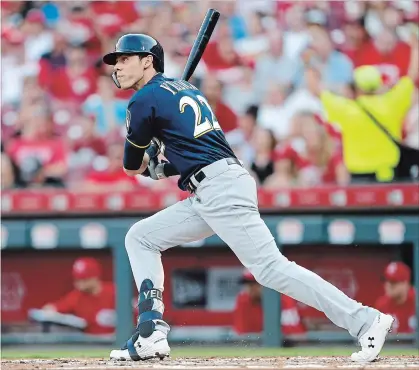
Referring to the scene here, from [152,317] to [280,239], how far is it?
315 centimetres

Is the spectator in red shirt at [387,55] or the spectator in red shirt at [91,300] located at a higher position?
the spectator in red shirt at [387,55]

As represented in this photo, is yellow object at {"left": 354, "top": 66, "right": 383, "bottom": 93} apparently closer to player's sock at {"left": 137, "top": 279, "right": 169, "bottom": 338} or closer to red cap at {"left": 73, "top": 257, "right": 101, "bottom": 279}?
red cap at {"left": 73, "top": 257, "right": 101, "bottom": 279}

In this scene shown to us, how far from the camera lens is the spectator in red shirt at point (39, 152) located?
27.8 ft

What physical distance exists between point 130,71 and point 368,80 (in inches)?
160

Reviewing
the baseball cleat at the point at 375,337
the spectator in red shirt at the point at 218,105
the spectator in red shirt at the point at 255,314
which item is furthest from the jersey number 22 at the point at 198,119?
the spectator in red shirt at the point at 218,105

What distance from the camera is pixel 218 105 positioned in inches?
339

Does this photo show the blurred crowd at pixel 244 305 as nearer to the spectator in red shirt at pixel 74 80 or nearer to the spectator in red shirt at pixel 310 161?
the spectator in red shirt at pixel 310 161

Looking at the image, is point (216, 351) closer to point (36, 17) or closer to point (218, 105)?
point (218, 105)

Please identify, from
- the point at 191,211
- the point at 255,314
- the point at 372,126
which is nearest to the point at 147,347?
the point at 191,211

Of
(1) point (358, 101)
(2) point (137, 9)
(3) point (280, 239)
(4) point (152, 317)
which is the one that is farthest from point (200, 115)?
(2) point (137, 9)

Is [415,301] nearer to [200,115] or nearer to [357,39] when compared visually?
[357,39]

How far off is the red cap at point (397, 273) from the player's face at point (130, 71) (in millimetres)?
3659

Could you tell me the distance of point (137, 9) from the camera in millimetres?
9500

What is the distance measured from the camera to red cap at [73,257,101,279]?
805cm
